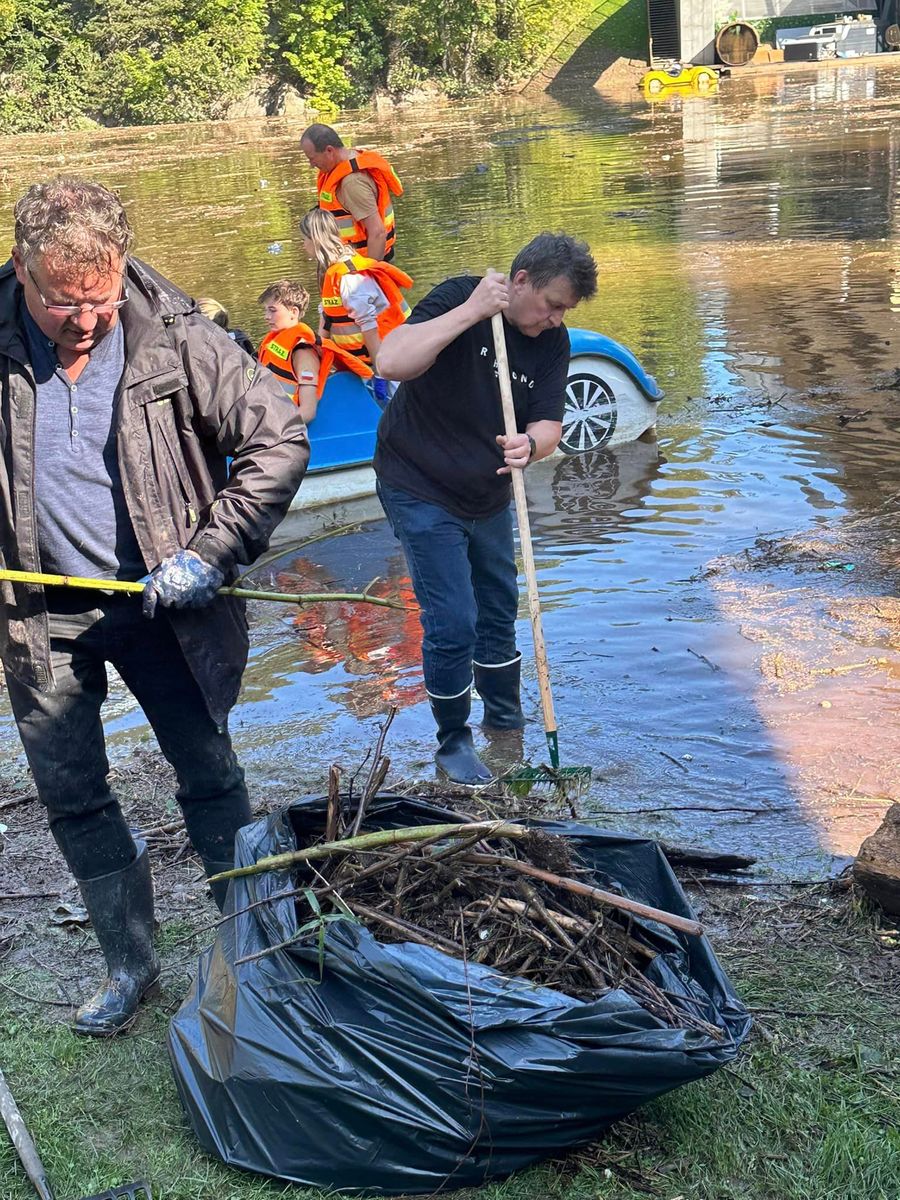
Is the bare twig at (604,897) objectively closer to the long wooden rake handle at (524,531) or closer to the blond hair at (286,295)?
the long wooden rake handle at (524,531)

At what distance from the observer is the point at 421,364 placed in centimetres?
389

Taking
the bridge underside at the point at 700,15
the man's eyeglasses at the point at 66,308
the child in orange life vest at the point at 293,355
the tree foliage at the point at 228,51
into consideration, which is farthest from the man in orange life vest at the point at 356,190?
the bridge underside at the point at 700,15

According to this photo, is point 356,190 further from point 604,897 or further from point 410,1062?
point 410,1062

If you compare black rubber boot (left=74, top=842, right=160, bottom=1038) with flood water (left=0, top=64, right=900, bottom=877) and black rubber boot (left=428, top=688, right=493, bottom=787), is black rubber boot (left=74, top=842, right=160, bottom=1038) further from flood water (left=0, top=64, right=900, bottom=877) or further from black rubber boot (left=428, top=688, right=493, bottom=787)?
black rubber boot (left=428, top=688, right=493, bottom=787)

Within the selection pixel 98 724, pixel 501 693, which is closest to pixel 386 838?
pixel 98 724

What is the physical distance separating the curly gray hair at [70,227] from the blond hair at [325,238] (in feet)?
13.5

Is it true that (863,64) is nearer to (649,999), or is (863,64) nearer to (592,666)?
(592,666)

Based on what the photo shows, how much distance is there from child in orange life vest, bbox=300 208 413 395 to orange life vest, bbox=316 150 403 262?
66 cm

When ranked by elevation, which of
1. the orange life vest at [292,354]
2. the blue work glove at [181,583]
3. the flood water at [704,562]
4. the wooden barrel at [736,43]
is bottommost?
the flood water at [704,562]

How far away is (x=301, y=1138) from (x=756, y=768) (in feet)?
7.71

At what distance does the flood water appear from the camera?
4.36 metres

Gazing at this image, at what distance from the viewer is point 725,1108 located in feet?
8.55

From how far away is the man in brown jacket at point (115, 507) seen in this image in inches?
108

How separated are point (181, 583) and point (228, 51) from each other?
126 ft
